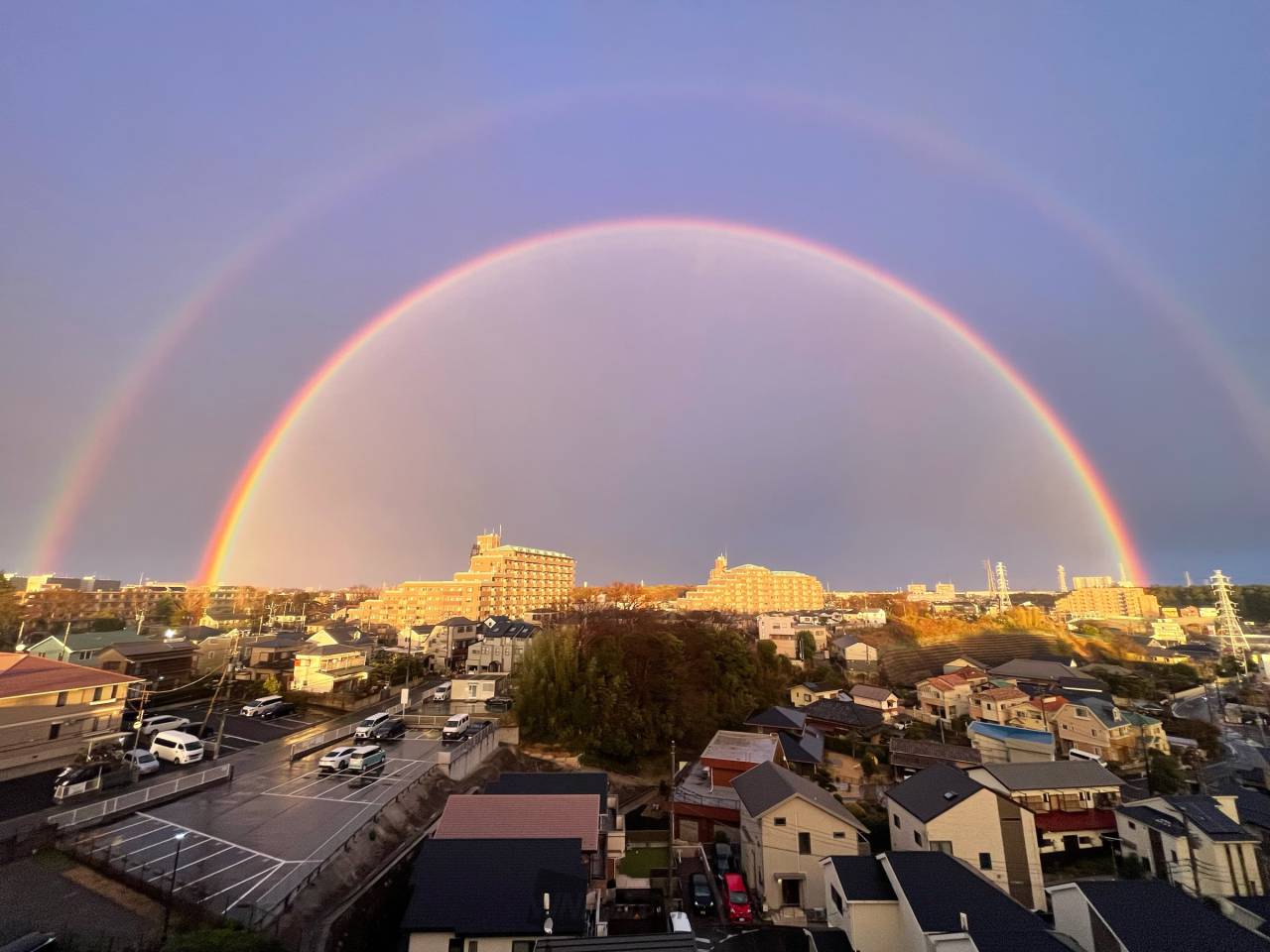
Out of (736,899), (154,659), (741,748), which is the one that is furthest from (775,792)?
(154,659)

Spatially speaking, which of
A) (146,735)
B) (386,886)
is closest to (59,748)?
(146,735)

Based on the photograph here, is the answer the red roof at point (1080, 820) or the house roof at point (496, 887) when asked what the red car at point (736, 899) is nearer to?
the house roof at point (496, 887)

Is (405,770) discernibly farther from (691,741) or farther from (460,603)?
(460,603)

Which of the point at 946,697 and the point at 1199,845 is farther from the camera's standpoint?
the point at 946,697

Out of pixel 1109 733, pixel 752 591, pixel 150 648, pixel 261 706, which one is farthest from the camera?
pixel 752 591

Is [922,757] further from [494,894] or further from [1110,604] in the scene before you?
[1110,604]

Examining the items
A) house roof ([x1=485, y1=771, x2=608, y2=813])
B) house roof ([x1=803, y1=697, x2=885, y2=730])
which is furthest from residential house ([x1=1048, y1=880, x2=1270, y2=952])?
house roof ([x1=803, y1=697, x2=885, y2=730])

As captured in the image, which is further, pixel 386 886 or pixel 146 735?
pixel 146 735
